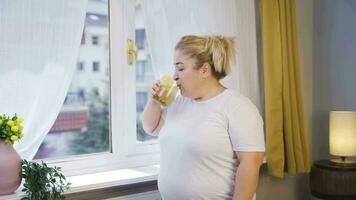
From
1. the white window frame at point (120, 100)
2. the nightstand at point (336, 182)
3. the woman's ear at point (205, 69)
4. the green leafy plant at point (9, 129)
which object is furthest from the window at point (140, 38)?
the nightstand at point (336, 182)

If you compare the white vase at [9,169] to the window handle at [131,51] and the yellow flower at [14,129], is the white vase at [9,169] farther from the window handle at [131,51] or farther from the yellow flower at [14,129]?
the window handle at [131,51]

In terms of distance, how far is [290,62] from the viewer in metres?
2.66

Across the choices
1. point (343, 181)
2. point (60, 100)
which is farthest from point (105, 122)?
point (343, 181)

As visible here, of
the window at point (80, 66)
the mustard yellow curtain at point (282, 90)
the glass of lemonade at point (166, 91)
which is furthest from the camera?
the mustard yellow curtain at point (282, 90)

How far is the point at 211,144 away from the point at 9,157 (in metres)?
0.79

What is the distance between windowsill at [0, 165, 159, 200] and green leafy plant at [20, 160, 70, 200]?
0.33ft

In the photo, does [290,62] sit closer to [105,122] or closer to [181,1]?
[181,1]

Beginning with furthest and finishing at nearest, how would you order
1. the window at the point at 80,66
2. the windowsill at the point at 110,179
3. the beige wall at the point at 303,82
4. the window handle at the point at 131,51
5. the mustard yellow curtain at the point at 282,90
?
the beige wall at the point at 303,82, the mustard yellow curtain at the point at 282,90, the window handle at the point at 131,51, the window at the point at 80,66, the windowsill at the point at 110,179

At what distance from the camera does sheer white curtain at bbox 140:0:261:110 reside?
226 centimetres

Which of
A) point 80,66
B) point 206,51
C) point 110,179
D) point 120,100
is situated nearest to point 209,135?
point 206,51

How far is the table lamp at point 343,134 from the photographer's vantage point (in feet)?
8.71

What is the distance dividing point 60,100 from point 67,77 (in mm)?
111

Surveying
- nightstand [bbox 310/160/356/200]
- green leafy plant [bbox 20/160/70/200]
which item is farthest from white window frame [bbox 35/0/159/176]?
nightstand [bbox 310/160/356/200]

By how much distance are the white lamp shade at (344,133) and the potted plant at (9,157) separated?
6.18ft
